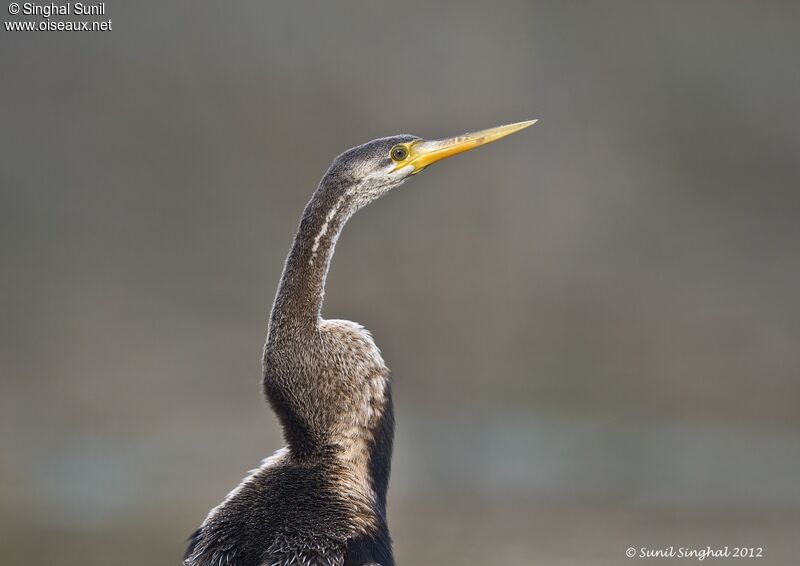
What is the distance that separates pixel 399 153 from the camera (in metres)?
2.79

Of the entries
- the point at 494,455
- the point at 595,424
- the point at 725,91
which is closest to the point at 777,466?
the point at 595,424

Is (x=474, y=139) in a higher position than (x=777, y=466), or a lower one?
lower

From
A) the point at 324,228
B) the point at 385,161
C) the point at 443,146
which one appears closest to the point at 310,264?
the point at 324,228

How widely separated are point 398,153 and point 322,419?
56 cm

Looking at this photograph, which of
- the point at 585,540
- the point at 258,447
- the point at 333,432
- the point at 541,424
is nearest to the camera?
the point at 333,432

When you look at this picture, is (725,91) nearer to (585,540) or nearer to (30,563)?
(585,540)

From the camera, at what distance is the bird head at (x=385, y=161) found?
271 centimetres

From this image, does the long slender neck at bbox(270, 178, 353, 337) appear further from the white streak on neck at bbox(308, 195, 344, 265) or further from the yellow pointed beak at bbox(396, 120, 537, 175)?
the yellow pointed beak at bbox(396, 120, 537, 175)

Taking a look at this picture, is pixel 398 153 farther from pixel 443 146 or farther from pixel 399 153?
pixel 443 146

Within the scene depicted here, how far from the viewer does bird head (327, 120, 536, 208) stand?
271cm

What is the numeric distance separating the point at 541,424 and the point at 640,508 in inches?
41.1

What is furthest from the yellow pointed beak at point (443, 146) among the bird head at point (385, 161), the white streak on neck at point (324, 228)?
the white streak on neck at point (324, 228)

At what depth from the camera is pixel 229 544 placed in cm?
242

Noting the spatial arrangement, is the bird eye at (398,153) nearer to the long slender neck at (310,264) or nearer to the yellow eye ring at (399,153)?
the yellow eye ring at (399,153)
